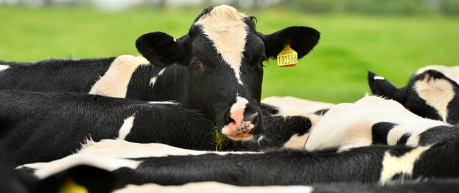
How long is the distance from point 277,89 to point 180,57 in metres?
8.86

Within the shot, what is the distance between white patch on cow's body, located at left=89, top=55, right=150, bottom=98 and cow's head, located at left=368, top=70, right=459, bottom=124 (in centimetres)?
243

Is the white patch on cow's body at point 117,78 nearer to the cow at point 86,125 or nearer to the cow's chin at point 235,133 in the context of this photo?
the cow at point 86,125

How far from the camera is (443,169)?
338 centimetres

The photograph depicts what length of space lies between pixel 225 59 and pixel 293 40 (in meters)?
0.98

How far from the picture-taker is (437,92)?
22.5 feet

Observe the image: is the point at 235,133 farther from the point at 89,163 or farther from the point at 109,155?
the point at 89,163

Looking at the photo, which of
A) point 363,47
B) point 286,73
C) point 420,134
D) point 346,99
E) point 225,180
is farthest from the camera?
point 363,47

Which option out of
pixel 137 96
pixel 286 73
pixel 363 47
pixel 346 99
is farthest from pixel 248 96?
pixel 363 47

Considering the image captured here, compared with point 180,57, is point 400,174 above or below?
below

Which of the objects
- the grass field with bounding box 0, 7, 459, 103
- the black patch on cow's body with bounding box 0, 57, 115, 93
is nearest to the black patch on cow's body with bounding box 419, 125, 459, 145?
the black patch on cow's body with bounding box 0, 57, 115, 93

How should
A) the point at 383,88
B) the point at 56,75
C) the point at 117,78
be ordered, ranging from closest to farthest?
the point at 117,78
the point at 56,75
the point at 383,88

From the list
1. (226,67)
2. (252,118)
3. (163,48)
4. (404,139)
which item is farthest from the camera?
(163,48)

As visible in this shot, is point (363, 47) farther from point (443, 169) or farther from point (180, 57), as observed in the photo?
point (443, 169)

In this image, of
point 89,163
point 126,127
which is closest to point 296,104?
point 126,127
